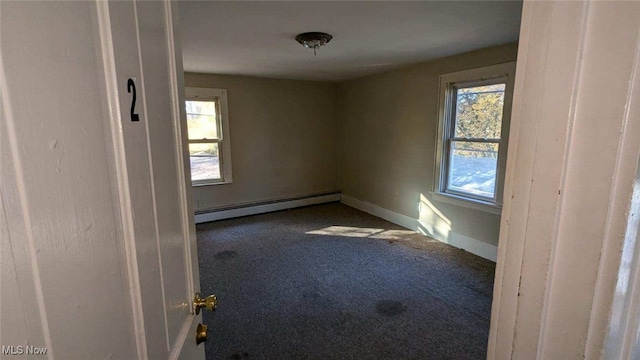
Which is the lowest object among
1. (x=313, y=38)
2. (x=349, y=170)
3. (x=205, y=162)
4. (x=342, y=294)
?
(x=342, y=294)

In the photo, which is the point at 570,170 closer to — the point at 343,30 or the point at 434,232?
the point at 343,30

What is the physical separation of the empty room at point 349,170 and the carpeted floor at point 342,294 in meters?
0.01

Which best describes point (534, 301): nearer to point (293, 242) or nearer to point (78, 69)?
point (78, 69)

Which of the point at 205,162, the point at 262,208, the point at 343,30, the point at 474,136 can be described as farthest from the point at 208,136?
the point at 474,136

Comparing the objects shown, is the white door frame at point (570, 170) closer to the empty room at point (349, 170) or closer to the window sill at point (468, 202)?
the empty room at point (349, 170)

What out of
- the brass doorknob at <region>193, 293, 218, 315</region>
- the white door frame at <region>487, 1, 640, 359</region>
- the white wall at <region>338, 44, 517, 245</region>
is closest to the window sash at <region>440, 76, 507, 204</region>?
the white wall at <region>338, 44, 517, 245</region>

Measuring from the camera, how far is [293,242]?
3.87 meters

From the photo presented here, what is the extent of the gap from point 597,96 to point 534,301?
0.32 m

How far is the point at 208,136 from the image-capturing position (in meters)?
→ 4.54

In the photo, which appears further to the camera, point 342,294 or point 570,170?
point 342,294

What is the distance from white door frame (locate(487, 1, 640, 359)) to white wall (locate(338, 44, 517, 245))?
3.05 m

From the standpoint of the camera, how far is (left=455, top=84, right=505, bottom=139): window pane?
3.13m

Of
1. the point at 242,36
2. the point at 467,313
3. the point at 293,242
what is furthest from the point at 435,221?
the point at 242,36

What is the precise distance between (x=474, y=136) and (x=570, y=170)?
10.9 ft
